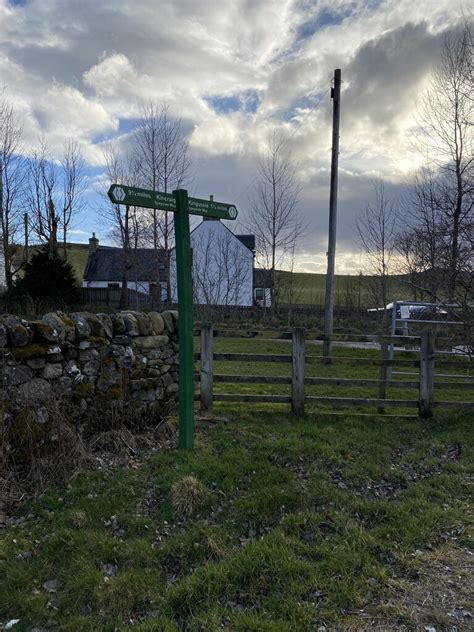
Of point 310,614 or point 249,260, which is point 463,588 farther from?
point 249,260

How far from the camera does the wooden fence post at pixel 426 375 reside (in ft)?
22.4

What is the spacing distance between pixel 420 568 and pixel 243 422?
359 cm

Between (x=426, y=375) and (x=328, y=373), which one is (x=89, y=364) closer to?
(x=426, y=375)

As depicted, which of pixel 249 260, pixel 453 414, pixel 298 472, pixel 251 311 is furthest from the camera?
pixel 249 260

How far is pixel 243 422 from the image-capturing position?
652 cm

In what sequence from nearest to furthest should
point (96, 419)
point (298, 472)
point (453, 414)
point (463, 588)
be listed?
point (463, 588), point (298, 472), point (96, 419), point (453, 414)

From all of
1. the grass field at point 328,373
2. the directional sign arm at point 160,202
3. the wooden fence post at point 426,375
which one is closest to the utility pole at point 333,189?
the grass field at point 328,373

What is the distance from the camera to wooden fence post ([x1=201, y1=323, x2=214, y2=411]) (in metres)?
6.66

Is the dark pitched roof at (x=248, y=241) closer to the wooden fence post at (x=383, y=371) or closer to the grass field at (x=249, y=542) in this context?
the wooden fence post at (x=383, y=371)

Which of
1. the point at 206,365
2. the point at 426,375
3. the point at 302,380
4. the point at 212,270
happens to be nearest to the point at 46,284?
the point at 212,270

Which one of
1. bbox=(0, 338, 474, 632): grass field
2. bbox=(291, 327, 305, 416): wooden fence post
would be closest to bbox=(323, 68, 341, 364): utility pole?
bbox=(291, 327, 305, 416): wooden fence post

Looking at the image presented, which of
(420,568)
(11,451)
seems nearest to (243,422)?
(11,451)

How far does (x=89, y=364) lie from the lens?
5.50 m

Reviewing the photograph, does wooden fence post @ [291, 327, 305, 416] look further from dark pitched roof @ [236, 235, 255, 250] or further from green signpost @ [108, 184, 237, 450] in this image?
dark pitched roof @ [236, 235, 255, 250]
